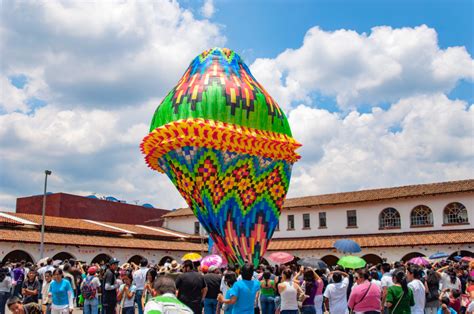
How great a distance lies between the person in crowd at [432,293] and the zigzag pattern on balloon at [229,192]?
27.1ft

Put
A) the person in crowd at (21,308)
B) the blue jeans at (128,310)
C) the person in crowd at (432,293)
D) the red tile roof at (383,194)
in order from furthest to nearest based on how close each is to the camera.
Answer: the red tile roof at (383,194), the blue jeans at (128,310), the person in crowd at (432,293), the person in crowd at (21,308)

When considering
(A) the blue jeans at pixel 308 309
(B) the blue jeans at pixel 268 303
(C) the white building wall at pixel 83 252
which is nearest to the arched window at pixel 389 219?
(C) the white building wall at pixel 83 252

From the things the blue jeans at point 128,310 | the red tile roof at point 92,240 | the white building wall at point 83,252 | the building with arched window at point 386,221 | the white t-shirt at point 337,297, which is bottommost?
the blue jeans at point 128,310

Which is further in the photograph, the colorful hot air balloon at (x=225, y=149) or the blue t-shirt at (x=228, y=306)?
the colorful hot air balloon at (x=225, y=149)

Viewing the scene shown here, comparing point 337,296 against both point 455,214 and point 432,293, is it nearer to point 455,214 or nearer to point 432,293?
point 432,293

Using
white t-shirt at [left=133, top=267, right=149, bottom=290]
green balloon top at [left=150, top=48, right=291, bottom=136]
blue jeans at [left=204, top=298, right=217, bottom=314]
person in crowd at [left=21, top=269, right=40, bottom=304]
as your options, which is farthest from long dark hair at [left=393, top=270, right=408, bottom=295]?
green balloon top at [left=150, top=48, right=291, bottom=136]

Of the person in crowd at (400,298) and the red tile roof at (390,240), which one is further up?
the red tile roof at (390,240)

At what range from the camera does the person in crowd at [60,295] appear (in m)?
8.84

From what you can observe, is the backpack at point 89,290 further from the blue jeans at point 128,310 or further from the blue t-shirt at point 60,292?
the blue t-shirt at point 60,292

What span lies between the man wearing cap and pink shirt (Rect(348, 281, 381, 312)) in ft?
17.7

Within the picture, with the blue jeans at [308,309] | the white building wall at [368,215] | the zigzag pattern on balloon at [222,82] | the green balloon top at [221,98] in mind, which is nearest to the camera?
the blue jeans at [308,309]

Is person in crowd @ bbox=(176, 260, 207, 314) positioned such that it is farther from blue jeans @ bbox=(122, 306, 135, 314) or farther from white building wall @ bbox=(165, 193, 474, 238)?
white building wall @ bbox=(165, 193, 474, 238)

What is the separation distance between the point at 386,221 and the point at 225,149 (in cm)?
2018

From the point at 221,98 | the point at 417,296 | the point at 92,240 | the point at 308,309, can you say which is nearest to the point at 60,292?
the point at 308,309
